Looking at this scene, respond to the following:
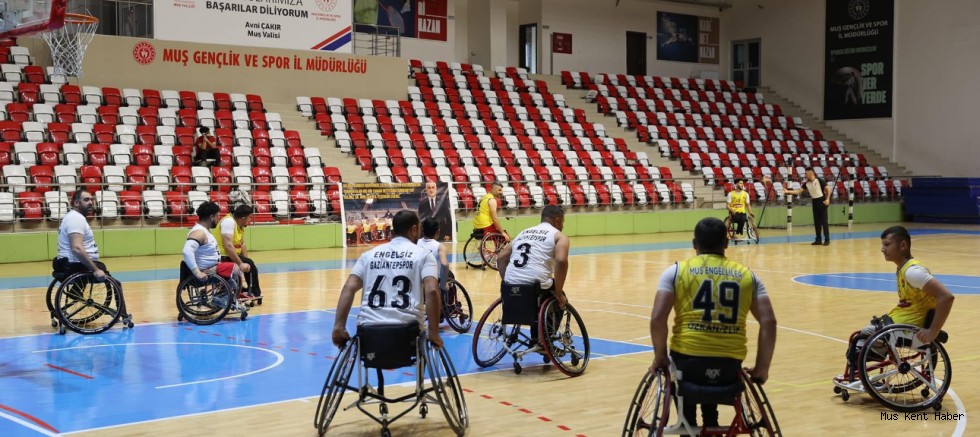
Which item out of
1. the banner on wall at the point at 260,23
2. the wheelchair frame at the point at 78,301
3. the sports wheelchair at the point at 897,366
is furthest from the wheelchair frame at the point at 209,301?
the banner on wall at the point at 260,23

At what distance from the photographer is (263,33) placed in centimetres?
2320

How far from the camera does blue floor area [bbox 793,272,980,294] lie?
567 inches

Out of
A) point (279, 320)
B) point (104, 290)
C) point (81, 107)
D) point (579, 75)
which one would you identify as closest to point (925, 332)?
point (279, 320)

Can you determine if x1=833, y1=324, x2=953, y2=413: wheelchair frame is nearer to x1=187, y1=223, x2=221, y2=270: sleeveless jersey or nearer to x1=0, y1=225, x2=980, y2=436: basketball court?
x1=0, y1=225, x2=980, y2=436: basketball court

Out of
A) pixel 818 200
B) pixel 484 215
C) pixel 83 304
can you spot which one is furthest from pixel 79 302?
pixel 818 200

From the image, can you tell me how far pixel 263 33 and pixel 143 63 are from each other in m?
2.83

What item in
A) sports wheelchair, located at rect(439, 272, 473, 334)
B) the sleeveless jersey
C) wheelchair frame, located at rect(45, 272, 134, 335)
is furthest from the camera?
the sleeveless jersey

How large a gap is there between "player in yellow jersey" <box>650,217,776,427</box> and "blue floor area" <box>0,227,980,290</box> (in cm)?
1178

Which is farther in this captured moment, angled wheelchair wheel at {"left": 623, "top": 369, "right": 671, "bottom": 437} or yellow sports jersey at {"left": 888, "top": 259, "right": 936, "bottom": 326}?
yellow sports jersey at {"left": 888, "top": 259, "right": 936, "bottom": 326}

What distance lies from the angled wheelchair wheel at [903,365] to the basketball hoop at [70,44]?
952 centimetres

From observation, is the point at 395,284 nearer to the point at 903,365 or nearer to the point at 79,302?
the point at 903,365

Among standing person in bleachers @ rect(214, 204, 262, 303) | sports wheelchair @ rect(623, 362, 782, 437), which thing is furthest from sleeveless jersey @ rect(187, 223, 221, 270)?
sports wheelchair @ rect(623, 362, 782, 437)

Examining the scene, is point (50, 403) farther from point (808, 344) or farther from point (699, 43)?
point (699, 43)

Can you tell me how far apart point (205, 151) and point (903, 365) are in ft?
53.7
